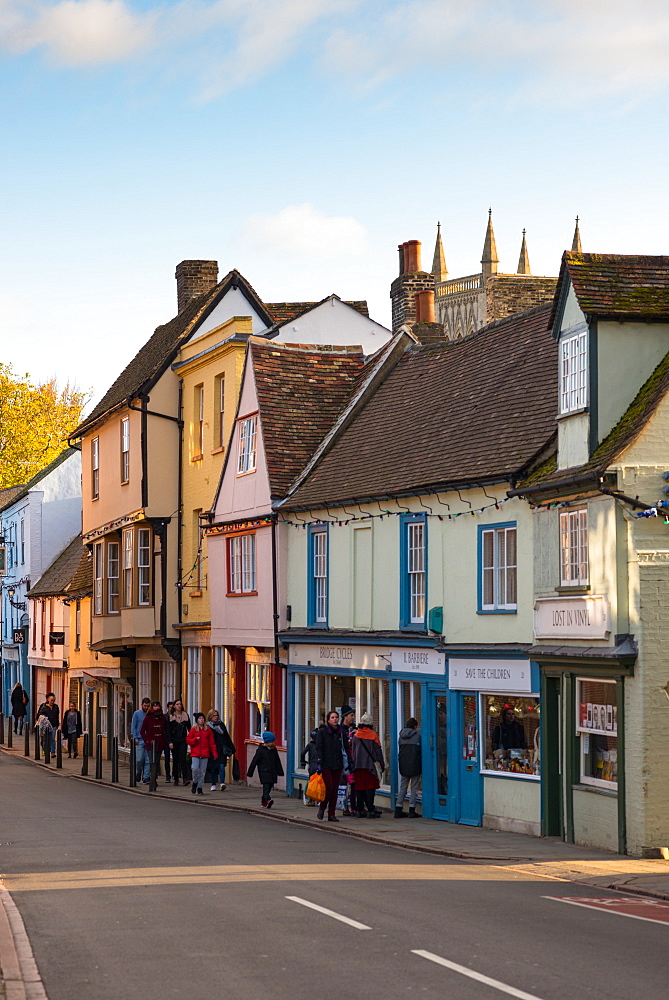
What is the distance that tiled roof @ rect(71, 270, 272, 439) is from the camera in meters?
38.8

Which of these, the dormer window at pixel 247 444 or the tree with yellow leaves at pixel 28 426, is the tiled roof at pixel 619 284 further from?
the tree with yellow leaves at pixel 28 426

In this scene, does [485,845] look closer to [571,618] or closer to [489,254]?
[571,618]

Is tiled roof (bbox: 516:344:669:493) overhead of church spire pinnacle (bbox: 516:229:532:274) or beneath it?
beneath

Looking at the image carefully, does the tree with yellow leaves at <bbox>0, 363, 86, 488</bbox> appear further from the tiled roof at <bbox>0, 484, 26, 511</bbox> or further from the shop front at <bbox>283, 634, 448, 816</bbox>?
the shop front at <bbox>283, 634, 448, 816</bbox>

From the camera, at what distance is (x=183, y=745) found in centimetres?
3409

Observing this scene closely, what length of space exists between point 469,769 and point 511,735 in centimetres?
133

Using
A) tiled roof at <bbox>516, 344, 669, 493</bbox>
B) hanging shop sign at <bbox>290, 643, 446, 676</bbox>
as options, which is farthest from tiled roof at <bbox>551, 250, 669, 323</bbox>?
hanging shop sign at <bbox>290, 643, 446, 676</bbox>

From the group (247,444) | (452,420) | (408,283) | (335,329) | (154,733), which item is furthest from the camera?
(408,283)

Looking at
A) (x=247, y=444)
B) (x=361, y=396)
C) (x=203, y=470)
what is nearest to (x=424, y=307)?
(x=361, y=396)

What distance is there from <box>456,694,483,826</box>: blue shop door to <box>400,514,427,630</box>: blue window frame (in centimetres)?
216

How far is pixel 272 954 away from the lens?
11.7 m

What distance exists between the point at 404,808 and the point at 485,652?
439cm

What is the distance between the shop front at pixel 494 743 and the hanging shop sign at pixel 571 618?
89cm

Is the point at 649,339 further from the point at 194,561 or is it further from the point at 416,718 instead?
the point at 194,561
